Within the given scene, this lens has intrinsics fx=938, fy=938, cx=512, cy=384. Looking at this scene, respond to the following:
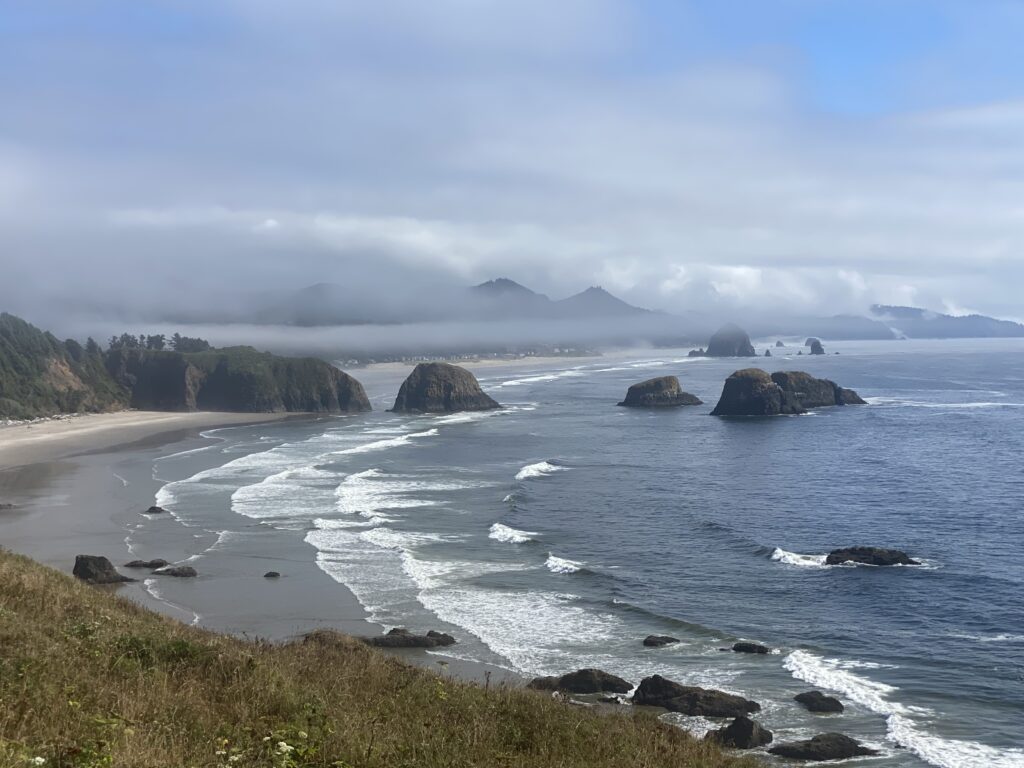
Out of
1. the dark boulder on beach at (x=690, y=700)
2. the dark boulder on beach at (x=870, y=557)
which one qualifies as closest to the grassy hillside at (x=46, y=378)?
the dark boulder on beach at (x=870, y=557)

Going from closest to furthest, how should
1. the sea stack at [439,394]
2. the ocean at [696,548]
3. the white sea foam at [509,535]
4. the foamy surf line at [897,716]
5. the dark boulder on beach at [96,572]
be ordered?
the foamy surf line at [897,716], the ocean at [696,548], the dark boulder on beach at [96,572], the white sea foam at [509,535], the sea stack at [439,394]

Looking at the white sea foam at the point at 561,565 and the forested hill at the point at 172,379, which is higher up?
the forested hill at the point at 172,379

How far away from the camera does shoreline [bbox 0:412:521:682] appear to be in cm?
3091

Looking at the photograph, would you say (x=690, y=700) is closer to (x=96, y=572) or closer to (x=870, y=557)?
(x=870, y=557)

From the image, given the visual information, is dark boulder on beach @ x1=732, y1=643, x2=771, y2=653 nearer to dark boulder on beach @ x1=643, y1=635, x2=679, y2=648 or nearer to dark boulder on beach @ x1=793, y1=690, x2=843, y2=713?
dark boulder on beach @ x1=643, y1=635, x2=679, y2=648

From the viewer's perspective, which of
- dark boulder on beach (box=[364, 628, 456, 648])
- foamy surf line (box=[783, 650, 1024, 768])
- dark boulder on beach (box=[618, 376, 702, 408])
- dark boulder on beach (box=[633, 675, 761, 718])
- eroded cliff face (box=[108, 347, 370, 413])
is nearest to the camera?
foamy surf line (box=[783, 650, 1024, 768])

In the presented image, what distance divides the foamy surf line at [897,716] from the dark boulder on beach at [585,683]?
5410 millimetres

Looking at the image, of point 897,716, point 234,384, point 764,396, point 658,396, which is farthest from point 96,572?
point 234,384

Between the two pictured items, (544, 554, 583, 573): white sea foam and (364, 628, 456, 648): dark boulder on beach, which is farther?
(544, 554, 583, 573): white sea foam

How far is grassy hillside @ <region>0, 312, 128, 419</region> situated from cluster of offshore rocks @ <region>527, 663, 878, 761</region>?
10292 centimetres

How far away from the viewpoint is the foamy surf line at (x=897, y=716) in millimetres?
20594

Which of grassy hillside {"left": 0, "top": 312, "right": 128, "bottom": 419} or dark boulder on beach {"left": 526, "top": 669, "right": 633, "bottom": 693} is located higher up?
grassy hillside {"left": 0, "top": 312, "right": 128, "bottom": 419}

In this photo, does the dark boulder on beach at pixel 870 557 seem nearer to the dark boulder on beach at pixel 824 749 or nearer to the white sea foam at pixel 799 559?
the white sea foam at pixel 799 559

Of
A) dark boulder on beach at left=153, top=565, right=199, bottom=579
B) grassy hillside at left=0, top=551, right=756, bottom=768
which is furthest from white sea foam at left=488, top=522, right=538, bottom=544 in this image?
grassy hillside at left=0, top=551, right=756, bottom=768
